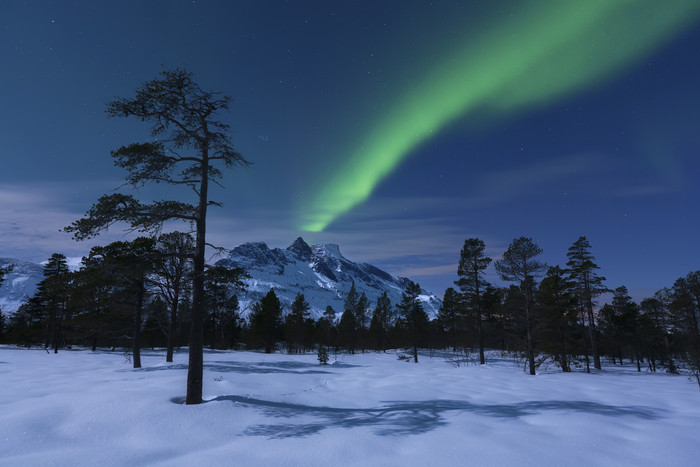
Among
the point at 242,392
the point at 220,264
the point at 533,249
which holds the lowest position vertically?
the point at 242,392

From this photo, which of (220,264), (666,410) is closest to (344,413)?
(220,264)

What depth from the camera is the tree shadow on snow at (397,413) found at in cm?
670

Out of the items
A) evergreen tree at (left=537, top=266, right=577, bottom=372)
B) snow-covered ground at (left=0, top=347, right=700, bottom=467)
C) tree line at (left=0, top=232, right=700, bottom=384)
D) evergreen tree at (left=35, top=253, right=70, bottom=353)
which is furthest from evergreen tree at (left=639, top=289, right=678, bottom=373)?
evergreen tree at (left=35, top=253, right=70, bottom=353)

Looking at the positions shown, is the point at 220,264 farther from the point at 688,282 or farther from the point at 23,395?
the point at 688,282

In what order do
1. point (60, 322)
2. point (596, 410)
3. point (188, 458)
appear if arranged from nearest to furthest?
point (188, 458)
point (596, 410)
point (60, 322)

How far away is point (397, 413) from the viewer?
8.25 metres

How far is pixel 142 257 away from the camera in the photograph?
8.74 meters

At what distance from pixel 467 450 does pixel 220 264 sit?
754cm

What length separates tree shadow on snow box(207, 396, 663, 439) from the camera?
22.0ft

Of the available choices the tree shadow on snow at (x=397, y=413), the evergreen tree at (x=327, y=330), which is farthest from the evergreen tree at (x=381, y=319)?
the tree shadow on snow at (x=397, y=413)

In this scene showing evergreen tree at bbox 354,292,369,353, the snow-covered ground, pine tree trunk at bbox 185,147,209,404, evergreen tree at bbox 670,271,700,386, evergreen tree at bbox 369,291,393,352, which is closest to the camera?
the snow-covered ground

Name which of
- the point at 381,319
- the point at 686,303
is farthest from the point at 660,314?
the point at 381,319

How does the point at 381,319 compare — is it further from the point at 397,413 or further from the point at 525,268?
the point at 397,413

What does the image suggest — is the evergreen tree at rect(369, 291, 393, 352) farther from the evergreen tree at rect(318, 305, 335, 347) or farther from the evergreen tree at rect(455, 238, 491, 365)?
the evergreen tree at rect(455, 238, 491, 365)
